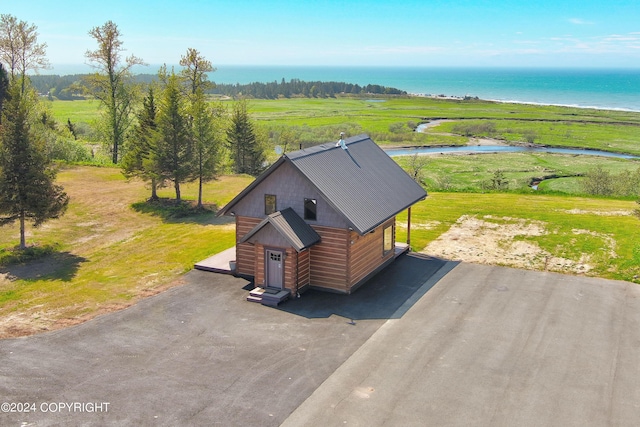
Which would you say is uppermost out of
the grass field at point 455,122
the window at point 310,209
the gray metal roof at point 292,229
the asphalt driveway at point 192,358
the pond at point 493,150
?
the grass field at point 455,122

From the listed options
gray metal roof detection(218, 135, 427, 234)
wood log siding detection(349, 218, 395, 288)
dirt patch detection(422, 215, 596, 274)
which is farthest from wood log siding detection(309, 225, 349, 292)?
dirt patch detection(422, 215, 596, 274)

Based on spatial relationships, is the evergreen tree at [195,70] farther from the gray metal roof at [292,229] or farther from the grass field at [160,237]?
the gray metal roof at [292,229]

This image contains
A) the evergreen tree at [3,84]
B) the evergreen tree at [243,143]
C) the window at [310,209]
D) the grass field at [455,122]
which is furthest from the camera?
the grass field at [455,122]

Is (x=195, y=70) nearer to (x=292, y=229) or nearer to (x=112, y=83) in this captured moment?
(x=112, y=83)

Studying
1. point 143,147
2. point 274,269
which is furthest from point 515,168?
point 274,269

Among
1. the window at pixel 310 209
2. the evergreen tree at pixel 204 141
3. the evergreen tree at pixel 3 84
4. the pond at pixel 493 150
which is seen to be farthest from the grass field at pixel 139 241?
A: the pond at pixel 493 150

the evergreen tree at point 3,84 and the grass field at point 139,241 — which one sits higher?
the evergreen tree at point 3,84
